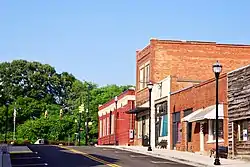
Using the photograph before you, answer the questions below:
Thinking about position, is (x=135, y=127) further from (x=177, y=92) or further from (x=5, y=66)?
(x=5, y=66)

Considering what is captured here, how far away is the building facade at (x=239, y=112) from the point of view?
3131cm

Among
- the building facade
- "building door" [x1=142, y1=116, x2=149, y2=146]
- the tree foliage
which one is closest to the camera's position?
the building facade

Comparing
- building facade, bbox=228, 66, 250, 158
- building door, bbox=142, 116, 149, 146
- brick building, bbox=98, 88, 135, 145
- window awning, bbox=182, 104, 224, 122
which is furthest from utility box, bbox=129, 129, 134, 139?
building facade, bbox=228, 66, 250, 158

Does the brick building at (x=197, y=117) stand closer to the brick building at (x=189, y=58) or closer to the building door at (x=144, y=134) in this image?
the brick building at (x=189, y=58)

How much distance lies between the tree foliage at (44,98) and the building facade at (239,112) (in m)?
63.0

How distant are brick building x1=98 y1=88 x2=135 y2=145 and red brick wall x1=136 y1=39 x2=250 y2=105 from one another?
9144 millimetres

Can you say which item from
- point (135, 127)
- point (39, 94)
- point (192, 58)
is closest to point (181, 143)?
point (192, 58)

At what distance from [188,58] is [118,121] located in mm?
18038

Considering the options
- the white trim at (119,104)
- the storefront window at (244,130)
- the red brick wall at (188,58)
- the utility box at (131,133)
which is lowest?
the utility box at (131,133)

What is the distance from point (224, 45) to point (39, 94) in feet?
225

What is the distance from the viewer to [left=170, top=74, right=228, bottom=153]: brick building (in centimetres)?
3528

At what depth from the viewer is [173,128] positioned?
46344 millimetres

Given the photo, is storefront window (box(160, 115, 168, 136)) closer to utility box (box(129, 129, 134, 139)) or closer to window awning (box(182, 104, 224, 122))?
window awning (box(182, 104, 224, 122))

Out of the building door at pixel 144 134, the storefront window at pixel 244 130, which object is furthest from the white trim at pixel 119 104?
the storefront window at pixel 244 130
